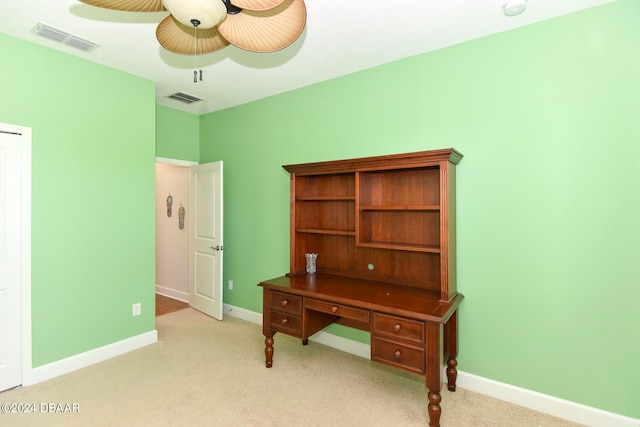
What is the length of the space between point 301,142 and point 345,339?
6.74ft

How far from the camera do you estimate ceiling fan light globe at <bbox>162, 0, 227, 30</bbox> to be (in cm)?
129

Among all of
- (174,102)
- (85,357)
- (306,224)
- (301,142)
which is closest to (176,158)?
(174,102)

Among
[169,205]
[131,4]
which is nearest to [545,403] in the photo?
[131,4]

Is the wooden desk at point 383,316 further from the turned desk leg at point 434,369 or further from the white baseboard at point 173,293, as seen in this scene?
the white baseboard at point 173,293

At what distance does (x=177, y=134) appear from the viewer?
13.9 feet

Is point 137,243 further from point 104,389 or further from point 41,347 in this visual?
point 104,389

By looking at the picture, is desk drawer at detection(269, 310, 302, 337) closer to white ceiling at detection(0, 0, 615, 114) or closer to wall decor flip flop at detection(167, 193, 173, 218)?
white ceiling at detection(0, 0, 615, 114)

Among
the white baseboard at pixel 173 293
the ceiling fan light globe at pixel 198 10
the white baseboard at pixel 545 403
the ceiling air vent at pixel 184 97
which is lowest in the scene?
the white baseboard at pixel 545 403

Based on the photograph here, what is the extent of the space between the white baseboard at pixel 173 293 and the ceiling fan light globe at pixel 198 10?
4195 millimetres

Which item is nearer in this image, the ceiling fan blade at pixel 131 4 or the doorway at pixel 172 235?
the ceiling fan blade at pixel 131 4

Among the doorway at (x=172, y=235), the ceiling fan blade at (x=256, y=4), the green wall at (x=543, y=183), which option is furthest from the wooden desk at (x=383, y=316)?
the doorway at (x=172, y=235)

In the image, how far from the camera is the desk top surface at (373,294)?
2135mm

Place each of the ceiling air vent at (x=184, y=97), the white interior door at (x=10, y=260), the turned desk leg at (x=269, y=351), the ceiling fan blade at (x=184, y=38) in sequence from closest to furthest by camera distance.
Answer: the ceiling fan blade at (x=184, y=38) → the white interior door at (x=10, y=260) → the turned desk leg at (x=269, y=351) → the ceiling air vent at (x=184, y=97)

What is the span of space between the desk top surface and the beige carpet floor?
0.71m
